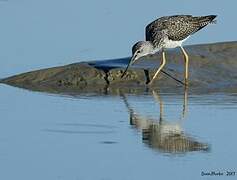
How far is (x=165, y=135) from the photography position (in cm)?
1281

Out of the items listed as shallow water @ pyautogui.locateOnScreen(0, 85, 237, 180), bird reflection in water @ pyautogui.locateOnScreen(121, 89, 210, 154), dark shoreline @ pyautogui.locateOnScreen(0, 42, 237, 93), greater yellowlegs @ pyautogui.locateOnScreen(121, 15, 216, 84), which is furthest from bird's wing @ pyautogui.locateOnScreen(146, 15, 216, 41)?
bird reflection in water @ pyautogui.locateOnScreen(121, 89, 210, 154)

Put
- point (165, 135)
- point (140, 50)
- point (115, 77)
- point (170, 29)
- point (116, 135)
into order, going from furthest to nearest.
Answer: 1. point (170, 29)
2. point (115, 77)
3. point (140, 50)
4. point (165, 135)
5. point (116, 135)

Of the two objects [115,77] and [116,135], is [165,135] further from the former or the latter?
[115,77]

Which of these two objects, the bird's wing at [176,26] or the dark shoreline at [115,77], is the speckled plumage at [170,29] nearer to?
the bird's wing at [176,26]

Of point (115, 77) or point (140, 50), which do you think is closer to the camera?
point (140, 50)

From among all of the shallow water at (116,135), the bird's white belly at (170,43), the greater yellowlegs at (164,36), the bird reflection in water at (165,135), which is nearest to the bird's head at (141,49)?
the greater yellowlegs at (164,36)

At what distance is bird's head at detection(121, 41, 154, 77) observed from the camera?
1606 centimetres

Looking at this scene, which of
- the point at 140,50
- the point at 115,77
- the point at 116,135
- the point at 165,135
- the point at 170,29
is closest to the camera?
the point at 116,135

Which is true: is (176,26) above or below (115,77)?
above

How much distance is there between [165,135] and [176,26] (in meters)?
3.86

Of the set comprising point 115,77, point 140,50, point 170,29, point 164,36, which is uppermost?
point 170,29

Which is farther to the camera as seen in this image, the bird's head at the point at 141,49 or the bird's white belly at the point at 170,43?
the bird's white belly at the point at 170,43

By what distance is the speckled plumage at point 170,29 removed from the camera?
53.4 feet

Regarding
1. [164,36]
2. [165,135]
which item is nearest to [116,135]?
[165,135]
